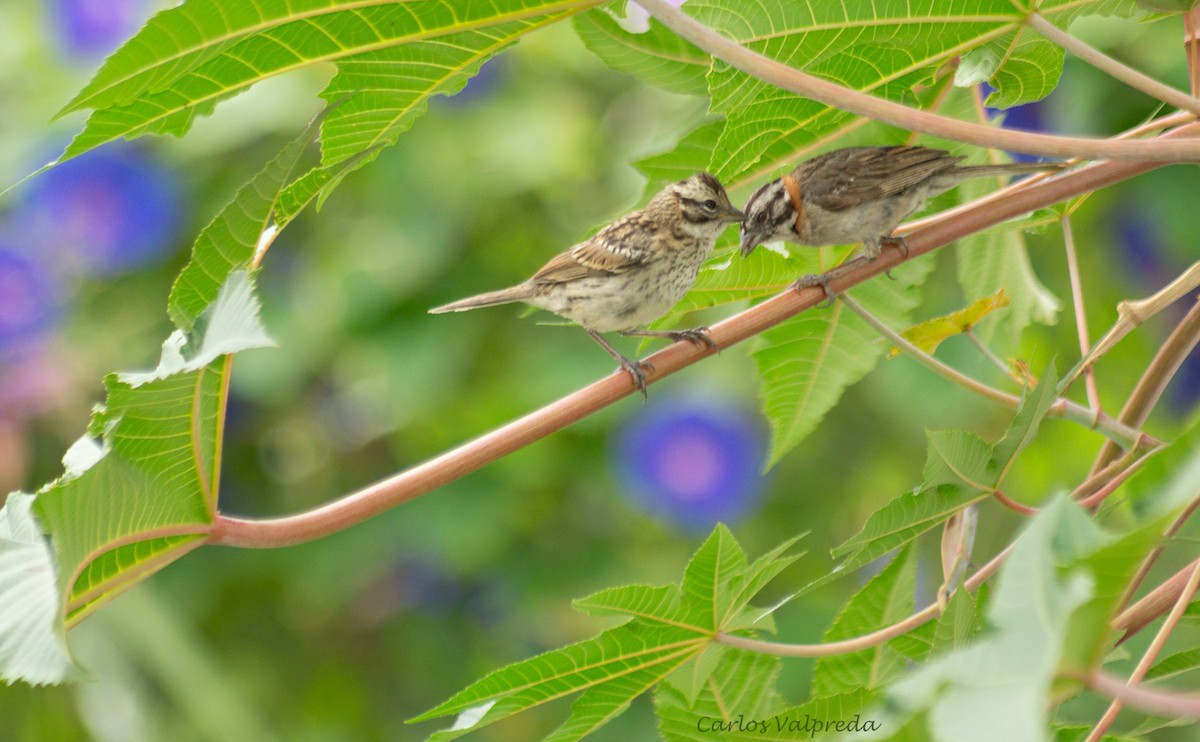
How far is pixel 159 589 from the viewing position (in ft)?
14.9

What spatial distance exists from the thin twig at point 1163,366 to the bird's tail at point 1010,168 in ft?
1.46

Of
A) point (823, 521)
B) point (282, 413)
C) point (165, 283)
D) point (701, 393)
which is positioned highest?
point (165, 283)

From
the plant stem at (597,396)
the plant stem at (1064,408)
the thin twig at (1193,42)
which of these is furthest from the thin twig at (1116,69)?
the plant stem at (1064,408)

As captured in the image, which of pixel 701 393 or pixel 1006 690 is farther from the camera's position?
pixel 701 393

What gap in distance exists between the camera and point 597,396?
1.72 meters

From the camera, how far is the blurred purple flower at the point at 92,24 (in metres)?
4.31

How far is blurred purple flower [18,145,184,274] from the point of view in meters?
4.41

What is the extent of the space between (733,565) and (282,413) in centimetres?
341

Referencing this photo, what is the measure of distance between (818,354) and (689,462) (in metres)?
2.02

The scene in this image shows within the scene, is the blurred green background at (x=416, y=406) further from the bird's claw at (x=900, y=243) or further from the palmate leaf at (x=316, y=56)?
the palmate leaf at (x=316, y=56)

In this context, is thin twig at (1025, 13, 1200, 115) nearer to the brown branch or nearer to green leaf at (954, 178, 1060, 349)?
the brown branch

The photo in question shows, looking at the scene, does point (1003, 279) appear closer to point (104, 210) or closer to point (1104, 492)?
A: point (1104, 492)

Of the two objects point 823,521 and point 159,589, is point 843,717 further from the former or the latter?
point 159,589

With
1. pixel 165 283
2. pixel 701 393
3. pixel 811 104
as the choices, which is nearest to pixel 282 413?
pixel 165 283
